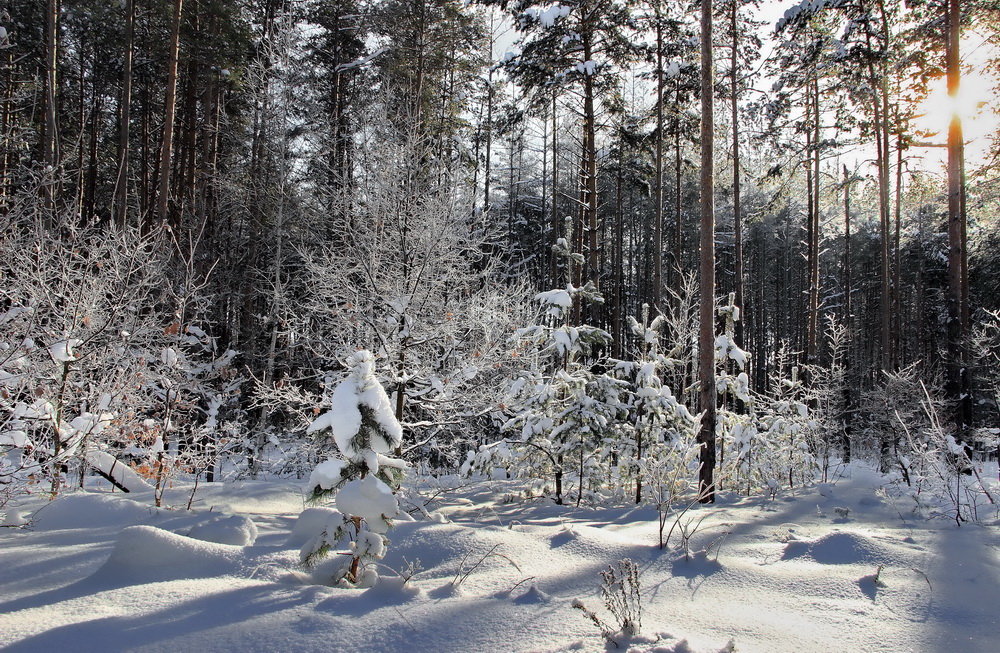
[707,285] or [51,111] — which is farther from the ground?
[51,111]

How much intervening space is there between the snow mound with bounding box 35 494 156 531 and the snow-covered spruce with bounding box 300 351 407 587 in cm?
273

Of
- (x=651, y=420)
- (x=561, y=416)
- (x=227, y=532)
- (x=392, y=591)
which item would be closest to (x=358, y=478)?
(x=392, y=591)

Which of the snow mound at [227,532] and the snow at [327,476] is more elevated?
the snow at [327,476]

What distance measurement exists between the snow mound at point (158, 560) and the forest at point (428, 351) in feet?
0.06

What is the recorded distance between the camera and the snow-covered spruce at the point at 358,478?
311cm

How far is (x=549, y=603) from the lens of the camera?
313 centimetres

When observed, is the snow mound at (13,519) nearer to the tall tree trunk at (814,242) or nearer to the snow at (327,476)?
the snow at (327,476)

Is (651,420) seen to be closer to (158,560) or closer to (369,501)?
(369,501)

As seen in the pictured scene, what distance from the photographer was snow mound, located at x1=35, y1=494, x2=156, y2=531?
461cm


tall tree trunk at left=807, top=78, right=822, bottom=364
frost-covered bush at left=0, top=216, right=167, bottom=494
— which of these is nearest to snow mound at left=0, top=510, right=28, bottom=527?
frost-covered bush at left=0, top=216, right=167, bottom=494

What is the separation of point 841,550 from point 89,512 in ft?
21.6

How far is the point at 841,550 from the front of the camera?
14.3 ft

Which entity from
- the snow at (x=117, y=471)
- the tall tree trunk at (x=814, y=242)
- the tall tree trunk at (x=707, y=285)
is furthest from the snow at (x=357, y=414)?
the tall tree trunk at (x=814, y=242)

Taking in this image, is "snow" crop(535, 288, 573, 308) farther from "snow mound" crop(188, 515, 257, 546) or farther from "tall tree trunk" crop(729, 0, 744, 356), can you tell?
"tall tree trunk" crop(729, 0, 744, 356)
